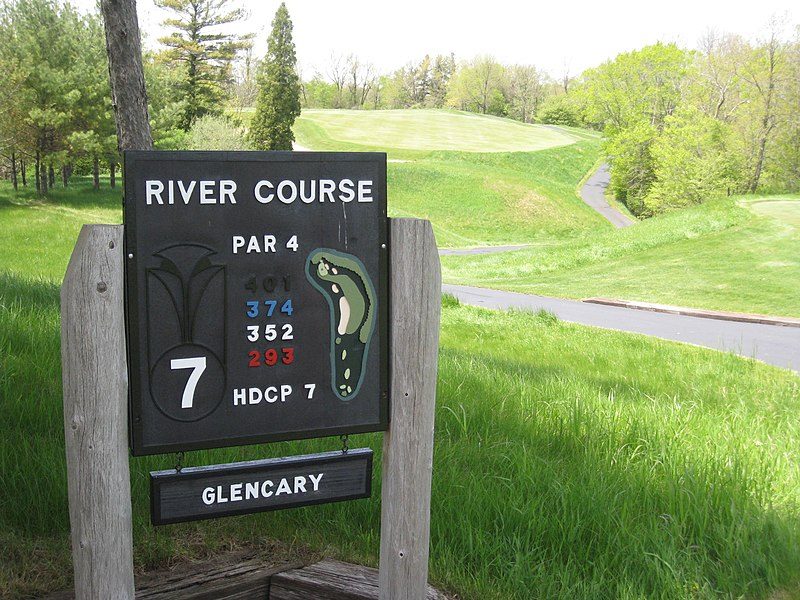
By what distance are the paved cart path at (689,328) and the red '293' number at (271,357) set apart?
7.72 meters

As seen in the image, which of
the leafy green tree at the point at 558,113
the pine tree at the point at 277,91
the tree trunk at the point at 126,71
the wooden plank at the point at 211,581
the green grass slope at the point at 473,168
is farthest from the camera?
the leafy green tree at the point at 558,113

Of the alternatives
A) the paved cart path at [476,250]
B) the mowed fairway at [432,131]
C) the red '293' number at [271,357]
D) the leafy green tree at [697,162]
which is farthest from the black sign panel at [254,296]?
the mowed fairway at [432,131]

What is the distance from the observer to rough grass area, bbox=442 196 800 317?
16156 mm

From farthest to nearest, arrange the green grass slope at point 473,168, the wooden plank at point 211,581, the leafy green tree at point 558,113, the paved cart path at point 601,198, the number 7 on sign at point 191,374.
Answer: the leafy green tree at point 558,113 → the paved cart path at point 601,198 → the green grass slope at point 473,168 → the wooden plank at point 211,581 → the number 7 on sign at point 191,374

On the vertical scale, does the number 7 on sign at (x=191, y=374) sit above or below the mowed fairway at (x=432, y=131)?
below

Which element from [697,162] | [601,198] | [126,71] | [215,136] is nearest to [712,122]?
[697,162]

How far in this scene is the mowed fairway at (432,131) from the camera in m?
60.2

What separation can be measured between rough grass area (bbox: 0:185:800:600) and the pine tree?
3831cm

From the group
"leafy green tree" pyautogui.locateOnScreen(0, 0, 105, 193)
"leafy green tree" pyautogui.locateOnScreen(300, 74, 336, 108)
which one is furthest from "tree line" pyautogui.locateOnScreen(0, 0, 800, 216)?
"leafy green tree" pyautogui.locateOnScreen(300, 74, 336, 108)

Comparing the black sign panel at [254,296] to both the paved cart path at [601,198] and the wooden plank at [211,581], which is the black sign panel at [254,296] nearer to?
the wooden plank at [211,581]

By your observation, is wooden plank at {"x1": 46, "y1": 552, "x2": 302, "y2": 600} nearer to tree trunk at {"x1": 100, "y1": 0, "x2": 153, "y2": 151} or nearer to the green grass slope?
tree trunk at {"x1": 100, "y1": 0, "x2": 153, "y2": 151}

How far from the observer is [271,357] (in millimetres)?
2361

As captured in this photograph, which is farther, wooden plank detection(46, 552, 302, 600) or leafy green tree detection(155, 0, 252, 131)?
leafy green tree detection(155, 0, 252, 131)

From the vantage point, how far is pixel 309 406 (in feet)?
7.93
